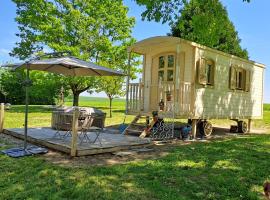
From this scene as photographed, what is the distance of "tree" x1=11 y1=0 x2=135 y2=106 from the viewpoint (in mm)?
21984

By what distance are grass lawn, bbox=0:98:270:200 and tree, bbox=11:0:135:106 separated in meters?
15.1

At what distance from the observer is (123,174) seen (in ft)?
19.9

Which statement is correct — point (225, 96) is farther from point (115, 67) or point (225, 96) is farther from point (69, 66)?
point (115, 67)

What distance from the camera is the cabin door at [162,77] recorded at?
1213cm

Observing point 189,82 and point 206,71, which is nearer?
point 189,82

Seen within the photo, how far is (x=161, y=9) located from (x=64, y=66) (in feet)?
17.1

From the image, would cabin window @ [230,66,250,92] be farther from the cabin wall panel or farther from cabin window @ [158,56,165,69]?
cabin window @ [158,56,165,69]

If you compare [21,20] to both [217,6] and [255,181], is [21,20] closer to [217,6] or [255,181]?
[217,6]

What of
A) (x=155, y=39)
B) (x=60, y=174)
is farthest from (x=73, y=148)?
(x=155, y=39)

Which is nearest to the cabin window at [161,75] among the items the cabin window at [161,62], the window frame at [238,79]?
the cabin window at [161,62]

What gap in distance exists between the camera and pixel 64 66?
31.3 feet

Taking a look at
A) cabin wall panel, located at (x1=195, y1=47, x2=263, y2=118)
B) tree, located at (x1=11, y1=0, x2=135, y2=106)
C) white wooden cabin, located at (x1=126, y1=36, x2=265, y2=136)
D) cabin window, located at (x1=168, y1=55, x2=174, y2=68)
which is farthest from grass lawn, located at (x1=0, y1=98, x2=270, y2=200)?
tree, located at (x1=11, y1=0, x2=135, y2=106)

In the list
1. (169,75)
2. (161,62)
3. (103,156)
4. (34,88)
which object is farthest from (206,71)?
(34,88)

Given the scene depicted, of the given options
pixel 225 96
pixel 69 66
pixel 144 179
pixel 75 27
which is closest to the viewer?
pixel 144 179
